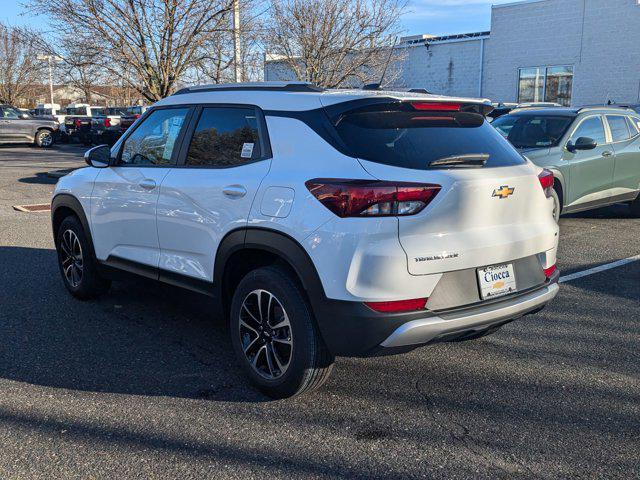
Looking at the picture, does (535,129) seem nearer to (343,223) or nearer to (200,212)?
(200,212)

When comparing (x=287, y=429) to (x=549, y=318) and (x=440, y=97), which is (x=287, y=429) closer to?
(x=440, y=97)

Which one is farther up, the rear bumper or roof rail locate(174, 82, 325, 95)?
roof rail locate(174, 82, 325, 95)

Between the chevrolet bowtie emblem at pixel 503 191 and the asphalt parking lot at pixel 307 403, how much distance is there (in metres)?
1.21

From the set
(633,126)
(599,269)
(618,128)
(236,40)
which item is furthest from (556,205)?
(236,40)

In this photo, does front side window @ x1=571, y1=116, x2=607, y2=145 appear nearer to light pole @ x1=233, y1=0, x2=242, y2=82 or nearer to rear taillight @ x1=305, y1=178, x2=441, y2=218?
rear taillight @ x1=305, y1=178, x2=441, y2=218

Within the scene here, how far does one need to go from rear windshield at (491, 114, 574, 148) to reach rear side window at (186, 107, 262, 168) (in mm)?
6041

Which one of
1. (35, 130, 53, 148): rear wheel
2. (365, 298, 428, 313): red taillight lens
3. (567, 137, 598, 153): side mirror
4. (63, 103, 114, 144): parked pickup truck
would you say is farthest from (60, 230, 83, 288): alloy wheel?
(63, 103, 114, 144): parked pickup truck

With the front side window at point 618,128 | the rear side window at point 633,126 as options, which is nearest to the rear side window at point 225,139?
the front side window at point 618,128

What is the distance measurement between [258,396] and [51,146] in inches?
1054

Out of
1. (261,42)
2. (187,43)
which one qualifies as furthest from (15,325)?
(261,42)

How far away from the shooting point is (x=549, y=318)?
5238mm

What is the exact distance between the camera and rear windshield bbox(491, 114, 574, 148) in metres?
9.08

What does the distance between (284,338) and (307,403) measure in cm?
42

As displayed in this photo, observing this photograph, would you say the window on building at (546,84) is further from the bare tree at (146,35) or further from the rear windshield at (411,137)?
the rear windshield at (411,137)
